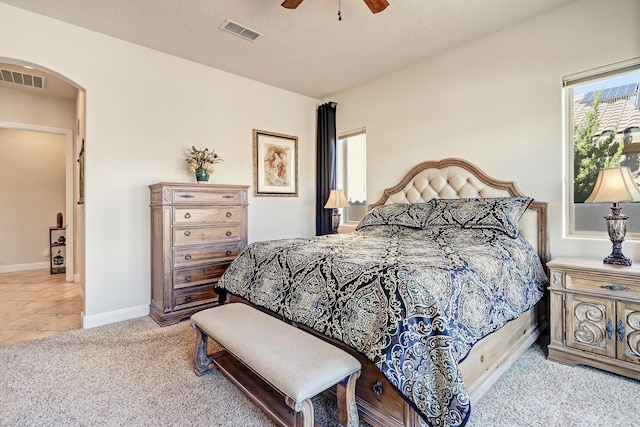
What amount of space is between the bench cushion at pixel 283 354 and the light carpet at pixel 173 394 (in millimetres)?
390

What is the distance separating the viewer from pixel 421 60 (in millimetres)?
3691

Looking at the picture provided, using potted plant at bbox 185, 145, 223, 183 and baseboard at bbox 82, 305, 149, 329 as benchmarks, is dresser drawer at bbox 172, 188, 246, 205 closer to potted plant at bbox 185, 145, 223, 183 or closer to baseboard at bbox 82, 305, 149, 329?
potted plant at bbox 185, 145, 223, 183

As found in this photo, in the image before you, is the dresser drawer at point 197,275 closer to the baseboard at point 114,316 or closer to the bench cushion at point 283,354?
the baseboard at point 114,316

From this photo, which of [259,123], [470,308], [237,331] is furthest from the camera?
[259,123]

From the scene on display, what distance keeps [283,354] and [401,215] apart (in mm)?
2147

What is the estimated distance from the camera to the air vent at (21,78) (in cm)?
372

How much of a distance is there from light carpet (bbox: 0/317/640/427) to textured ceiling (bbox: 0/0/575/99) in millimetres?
2898

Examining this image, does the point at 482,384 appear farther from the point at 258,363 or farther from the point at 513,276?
the point at 258,363

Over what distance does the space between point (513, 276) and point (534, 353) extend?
30.1 inches

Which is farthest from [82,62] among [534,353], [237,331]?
[534,353]

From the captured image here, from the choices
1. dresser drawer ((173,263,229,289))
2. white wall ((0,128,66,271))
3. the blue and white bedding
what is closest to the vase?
dresser drawer ((173,263,229,289))

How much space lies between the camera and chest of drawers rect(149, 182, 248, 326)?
303 centimetres

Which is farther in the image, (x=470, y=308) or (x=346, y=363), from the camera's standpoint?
(x=470, y=308)

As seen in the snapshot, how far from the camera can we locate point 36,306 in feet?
11.8
